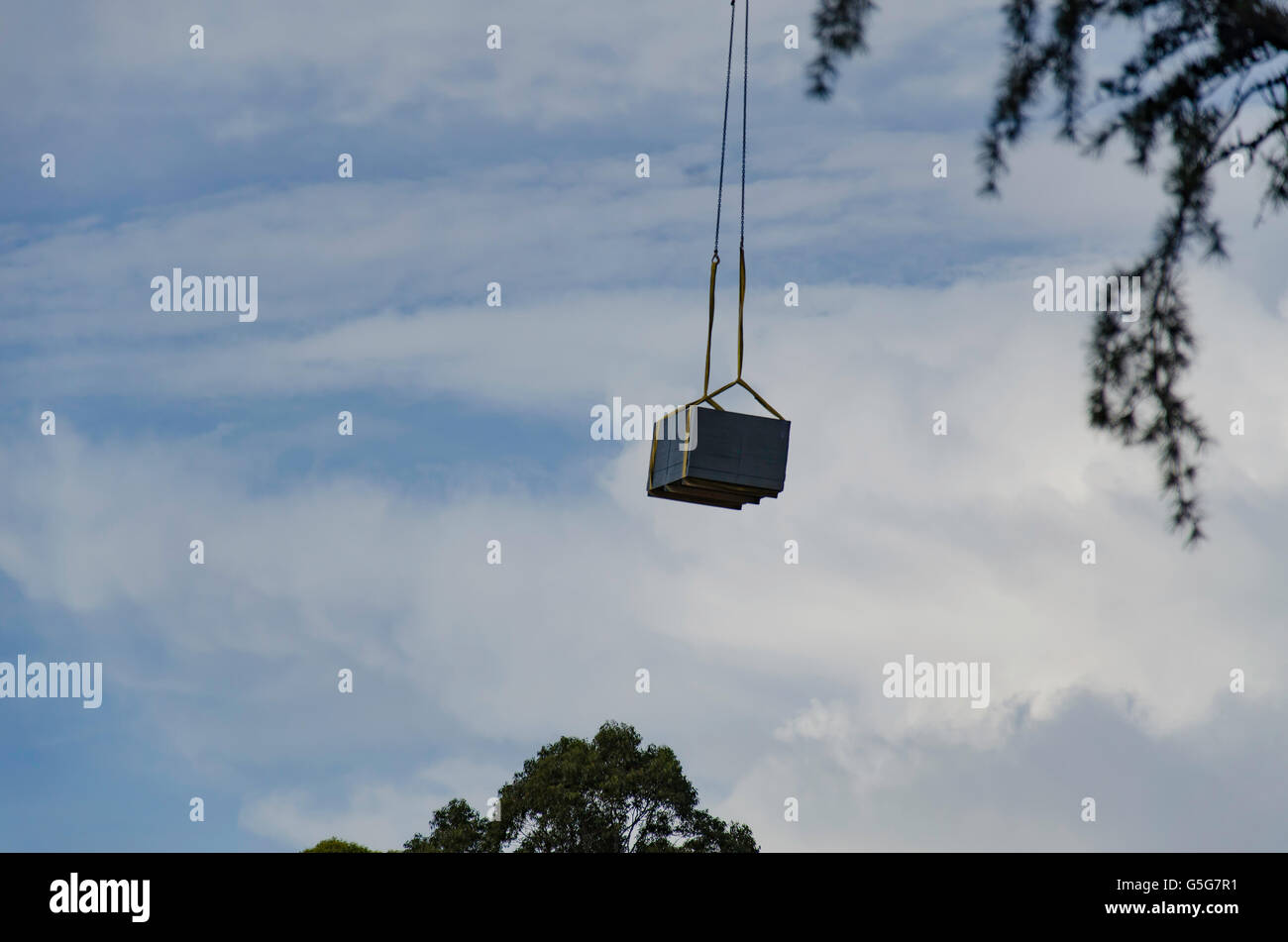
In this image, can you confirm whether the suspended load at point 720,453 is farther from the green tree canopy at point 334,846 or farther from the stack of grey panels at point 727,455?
the green tree canopy at point 334,846

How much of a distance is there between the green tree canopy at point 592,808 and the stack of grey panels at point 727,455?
20244 millimetres

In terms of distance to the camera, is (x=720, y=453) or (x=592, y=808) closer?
(x=720, y=453)

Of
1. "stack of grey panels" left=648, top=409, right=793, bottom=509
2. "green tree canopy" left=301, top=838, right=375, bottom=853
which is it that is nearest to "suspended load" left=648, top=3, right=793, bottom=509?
"stack of grey panels" left=648, top=409, right=793, bottom=509

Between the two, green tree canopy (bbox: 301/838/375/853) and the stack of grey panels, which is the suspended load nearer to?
the stack of grey panels

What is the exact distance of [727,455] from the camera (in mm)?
9898

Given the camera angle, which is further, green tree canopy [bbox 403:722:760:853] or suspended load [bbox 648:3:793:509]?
green tree canopy [bbox 403:722:760:853]

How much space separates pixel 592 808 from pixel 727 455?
20993 millimetres

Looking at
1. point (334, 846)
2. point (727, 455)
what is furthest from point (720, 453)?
point (334, 846)

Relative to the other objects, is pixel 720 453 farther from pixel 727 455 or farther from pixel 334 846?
pixel 334 846

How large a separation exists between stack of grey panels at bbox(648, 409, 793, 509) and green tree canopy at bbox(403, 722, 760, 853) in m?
20.2

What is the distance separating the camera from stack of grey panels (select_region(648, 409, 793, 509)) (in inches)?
387

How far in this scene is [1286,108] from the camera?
6.95 metres
